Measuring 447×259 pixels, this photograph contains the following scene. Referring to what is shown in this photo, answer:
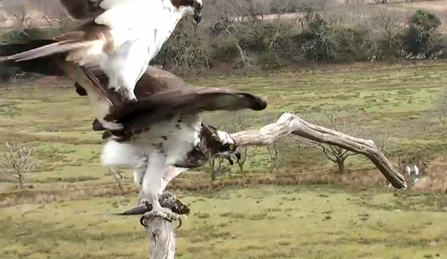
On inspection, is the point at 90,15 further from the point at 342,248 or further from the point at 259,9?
the point at 259,9

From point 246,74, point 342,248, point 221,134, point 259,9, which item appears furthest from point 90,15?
point 259,9

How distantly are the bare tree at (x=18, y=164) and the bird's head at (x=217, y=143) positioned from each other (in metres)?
18.4

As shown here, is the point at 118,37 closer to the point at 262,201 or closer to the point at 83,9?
the point at 83,9

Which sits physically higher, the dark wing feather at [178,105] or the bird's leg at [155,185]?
the dark wing feather at [178,105]

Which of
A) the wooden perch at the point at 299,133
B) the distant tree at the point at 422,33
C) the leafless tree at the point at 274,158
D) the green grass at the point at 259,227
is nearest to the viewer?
the wooden perch at the point at 299,133

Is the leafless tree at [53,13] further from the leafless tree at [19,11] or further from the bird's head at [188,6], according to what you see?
the bird's head at [188,6]

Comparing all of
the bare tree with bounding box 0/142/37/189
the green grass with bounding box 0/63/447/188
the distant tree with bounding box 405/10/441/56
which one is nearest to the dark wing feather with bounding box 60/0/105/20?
the green grass with bounding box 0/63/447/188

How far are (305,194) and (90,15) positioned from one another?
16347mm

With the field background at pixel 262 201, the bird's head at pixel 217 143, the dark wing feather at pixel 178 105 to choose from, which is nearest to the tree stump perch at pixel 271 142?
the bird's head at pixel 217 143

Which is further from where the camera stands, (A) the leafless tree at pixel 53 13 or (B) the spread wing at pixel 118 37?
(A) the leafless tree at pixel 53 13

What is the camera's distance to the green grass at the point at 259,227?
1409cm

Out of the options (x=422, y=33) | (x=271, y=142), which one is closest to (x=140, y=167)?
(x=271, y=142)

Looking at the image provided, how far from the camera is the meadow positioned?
14406 mm

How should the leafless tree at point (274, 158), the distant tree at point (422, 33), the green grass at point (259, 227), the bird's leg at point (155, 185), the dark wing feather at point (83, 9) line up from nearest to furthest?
the dark wing feather at point (83, 9)
the bird's leg at point (155, 185)
the green grass at point (259, 227)
the leafless tree at point (274, 158)
the distant tree at point (422, 33)
